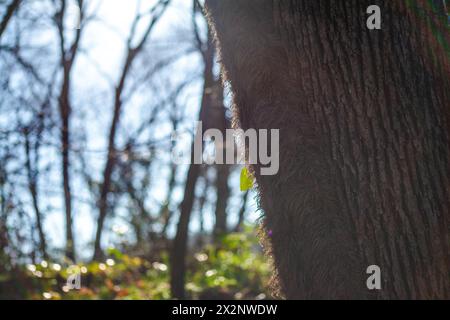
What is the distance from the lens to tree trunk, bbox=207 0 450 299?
2.85 metres

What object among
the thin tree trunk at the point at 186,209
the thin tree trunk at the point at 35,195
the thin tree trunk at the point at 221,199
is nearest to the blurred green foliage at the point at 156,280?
the thin tree trunk at the point at 186,209

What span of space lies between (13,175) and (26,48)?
2905 mm

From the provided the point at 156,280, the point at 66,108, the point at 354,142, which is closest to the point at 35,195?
the point at 66,108

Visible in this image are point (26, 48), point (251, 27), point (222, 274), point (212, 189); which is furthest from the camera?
point (212, 189)

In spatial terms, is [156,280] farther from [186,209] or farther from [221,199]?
[221,199]

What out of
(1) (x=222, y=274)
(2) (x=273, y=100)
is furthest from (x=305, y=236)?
(1) (x=222, y=274)

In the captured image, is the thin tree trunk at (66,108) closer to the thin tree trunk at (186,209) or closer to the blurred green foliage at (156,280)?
the blurred green foliage at (156,280)

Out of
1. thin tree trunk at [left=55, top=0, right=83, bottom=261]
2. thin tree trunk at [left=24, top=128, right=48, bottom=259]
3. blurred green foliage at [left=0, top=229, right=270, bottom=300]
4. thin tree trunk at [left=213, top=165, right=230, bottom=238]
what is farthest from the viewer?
thin tree trunk at [left=213, top=165, right=230, bottom=238]

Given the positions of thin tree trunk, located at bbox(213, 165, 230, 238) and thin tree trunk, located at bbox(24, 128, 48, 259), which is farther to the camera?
thin tree trunk, located at bbox(213, 165, 230, 238)

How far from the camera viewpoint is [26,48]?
10.8 meters

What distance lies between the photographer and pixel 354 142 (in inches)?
116

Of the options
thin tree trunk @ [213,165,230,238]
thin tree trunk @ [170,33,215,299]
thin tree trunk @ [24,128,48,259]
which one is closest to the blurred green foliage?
thin tree trunk @ [170,33,215,299]

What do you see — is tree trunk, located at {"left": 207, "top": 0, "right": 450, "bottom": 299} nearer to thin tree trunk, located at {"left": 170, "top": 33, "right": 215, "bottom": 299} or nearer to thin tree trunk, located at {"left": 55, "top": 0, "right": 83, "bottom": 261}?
thin tree trunk, located at {"left": 170, "top": 33, "right": 215, "bottom": 299}
